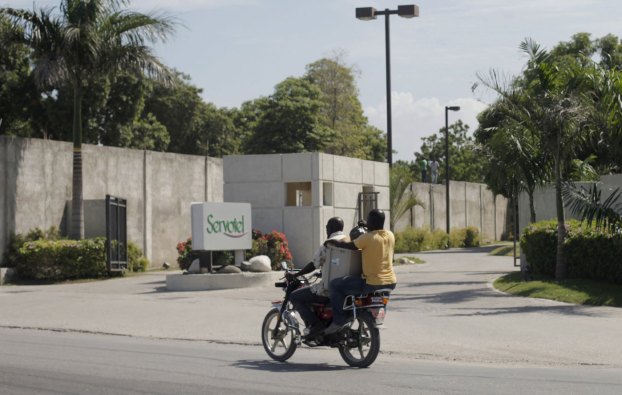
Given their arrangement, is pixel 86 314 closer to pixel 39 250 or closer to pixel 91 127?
pixel 39 250

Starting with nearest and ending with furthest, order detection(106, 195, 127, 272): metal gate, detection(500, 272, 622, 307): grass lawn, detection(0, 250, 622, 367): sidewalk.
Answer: detection(0, 250, 622, 367): sidewalk → detection(500, 272, 622, 307): grass lawn → detection(106, 195, 127, 272): metal gate

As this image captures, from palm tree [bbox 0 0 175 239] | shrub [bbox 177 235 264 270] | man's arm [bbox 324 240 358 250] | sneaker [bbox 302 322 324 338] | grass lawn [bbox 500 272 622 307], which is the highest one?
palm tree [bbox 0 0 175 239]

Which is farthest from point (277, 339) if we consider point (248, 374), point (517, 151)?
point (517, 151)

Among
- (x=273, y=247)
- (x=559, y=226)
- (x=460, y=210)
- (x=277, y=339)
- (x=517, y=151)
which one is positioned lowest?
(x=277, y=339)

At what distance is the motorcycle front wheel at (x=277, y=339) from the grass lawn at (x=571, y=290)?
27.6 ft

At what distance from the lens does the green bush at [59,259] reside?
89.8 ft

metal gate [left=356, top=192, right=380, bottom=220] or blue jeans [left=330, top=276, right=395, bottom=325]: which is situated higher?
metal gate [left=356, top=192, right=380, bottom=220]

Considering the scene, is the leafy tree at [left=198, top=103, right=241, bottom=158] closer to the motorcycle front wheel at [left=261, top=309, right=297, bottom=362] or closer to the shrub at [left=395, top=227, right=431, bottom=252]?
the shrub at [left=395, top=227, right=431, bottom=252]

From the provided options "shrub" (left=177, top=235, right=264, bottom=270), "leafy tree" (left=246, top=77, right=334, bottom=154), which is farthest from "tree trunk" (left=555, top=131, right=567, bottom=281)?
"leafy tree" (left=246, top=77, right=334, bottom=154)

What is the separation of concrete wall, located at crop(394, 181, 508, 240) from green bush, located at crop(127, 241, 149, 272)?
676 inches

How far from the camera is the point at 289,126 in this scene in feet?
219

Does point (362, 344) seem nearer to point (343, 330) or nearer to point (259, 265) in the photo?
point (343, 330)

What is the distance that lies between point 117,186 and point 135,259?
8.08 feet

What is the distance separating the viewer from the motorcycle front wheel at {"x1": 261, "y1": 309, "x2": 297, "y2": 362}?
1209 centimetres
